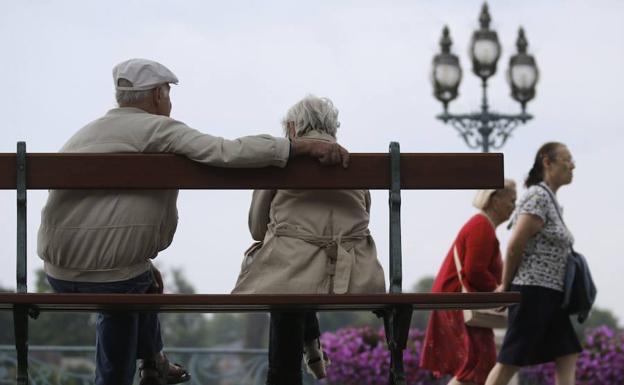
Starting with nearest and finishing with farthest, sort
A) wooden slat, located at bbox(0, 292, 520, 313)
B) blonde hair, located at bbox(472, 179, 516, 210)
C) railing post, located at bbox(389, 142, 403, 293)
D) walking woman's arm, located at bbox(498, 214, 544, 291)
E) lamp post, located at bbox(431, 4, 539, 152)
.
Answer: wooden slat, located at bbox(0, 292, 520, 313) < railing post, located at bbox(389, 142, 403, 293) < walking woman's arm, located at bbox(498, 214, 544, 291) < blonde hair, located at bbox(472, 179, 516, 210) < lamp post, located at bbox(431, 4, 539, 152)

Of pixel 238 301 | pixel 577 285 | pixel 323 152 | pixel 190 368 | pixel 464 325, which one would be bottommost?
pixel 190 368

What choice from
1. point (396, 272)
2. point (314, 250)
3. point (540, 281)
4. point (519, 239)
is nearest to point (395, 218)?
point (396, 272)

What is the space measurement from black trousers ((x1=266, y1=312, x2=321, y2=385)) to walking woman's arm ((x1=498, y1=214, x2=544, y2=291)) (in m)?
2.73

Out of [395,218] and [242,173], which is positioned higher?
[242,173]

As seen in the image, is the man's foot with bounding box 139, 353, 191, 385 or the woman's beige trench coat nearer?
the woman's beige trench coat

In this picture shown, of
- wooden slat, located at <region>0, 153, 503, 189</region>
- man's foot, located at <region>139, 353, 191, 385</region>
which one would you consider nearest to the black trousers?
man's foot, located at <region>139, 353, 191, 385</region>

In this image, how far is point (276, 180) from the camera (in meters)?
6.48

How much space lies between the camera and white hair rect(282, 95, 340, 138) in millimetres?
6883

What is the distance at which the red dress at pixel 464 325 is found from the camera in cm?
994

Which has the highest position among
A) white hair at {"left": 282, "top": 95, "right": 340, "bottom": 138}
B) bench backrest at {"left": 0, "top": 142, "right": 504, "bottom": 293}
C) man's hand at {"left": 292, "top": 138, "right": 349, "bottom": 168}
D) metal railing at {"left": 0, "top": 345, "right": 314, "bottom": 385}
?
white hair at {"left": 282, "top": 95, "right": 340, "bottom": 138}

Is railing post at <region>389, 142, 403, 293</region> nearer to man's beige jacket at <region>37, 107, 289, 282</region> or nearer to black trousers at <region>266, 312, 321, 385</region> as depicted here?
man's beige jacket at <region>37, 107, 289, 282</region>

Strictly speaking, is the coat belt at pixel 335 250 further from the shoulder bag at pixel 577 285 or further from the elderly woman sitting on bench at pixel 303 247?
the shoulder bag at pixel 577 285

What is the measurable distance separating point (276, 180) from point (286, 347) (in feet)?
2.72

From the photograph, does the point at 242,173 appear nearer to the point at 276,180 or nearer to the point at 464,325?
the point at 276,180
